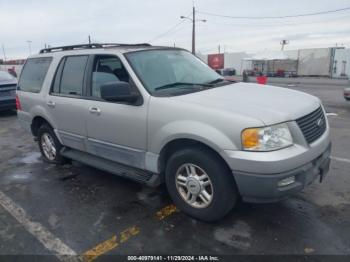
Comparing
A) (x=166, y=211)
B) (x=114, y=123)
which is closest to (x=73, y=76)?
(x=114, y=123)

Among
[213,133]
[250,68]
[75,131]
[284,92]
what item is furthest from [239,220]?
[250,68]

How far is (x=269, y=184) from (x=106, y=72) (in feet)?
8.18

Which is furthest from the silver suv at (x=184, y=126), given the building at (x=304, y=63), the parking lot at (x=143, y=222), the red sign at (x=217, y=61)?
the red sign at (x=217, y=61)

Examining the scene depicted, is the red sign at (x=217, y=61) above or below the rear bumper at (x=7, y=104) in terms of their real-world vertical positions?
above

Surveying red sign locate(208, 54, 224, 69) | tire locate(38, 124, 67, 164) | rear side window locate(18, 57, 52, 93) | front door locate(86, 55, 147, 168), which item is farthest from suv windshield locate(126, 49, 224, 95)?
red sign locate(208, 54, 224, 69)

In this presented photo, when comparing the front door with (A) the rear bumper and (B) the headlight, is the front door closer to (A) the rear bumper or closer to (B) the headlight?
(B) the headlight

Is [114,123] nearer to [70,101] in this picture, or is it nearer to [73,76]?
[70,101]

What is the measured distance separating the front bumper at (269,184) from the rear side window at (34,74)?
12.3 feet

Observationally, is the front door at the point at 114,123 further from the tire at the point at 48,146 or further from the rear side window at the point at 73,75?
the tire at the point at 48,146

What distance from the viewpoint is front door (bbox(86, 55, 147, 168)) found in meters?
3.74

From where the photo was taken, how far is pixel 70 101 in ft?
15.0

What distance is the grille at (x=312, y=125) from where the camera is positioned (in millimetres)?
3178

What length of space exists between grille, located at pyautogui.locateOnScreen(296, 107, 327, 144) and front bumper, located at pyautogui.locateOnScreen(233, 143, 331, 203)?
0.94 feet

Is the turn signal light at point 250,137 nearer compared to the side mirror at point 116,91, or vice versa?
the turn signal light at point 250,137
